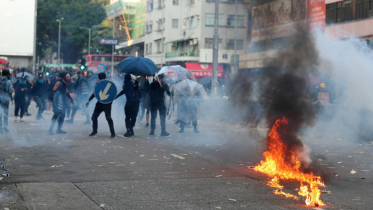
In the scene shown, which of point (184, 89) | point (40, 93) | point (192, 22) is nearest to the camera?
point (184, 89)

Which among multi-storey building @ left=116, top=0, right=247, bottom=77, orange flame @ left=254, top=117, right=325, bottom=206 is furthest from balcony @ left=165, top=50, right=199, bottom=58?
orange flame @ left=254, top=117, right=325, bottom=206

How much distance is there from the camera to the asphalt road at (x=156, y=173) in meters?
6.09

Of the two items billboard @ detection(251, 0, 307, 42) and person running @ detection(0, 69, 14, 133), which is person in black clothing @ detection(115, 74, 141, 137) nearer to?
person running @ detection(0, 69, 14, 133)

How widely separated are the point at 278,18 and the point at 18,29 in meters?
38.9

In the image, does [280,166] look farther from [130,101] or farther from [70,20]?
[70,20]

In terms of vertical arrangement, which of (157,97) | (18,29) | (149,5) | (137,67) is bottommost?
(157,97)

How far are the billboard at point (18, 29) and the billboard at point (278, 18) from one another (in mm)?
35694

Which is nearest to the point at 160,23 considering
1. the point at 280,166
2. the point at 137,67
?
the point at 137,67

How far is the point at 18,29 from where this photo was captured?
44.5m

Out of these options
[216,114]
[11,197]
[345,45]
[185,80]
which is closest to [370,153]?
[345,45]

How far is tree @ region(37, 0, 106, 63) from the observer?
135 ft

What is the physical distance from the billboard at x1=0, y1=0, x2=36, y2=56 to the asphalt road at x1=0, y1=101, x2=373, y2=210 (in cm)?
3284

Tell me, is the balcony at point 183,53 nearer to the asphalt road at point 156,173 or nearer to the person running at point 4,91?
the person running at point 4,91

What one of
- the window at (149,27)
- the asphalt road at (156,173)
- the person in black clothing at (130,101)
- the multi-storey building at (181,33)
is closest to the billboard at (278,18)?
the asphalt road at (156,173)
